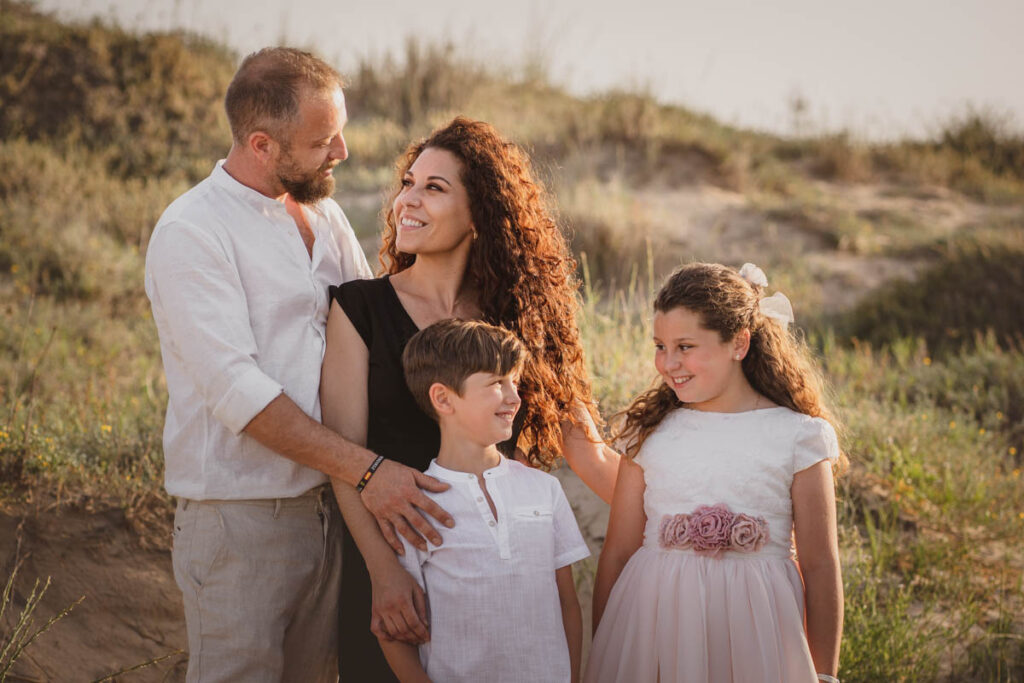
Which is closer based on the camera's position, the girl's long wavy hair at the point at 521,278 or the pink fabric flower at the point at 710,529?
the pink fabric flower at the point at 710,529

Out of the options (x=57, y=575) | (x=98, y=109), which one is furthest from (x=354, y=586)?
(x=98, y=109)

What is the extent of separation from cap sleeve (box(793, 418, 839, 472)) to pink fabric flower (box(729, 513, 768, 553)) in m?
0.22

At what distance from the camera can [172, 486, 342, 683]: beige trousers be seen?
2.77 metres

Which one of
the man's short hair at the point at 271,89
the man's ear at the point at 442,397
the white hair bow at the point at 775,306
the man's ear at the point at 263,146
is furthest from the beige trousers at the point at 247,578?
the white hair bow at the point at 775,306

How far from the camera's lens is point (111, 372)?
6539 mm

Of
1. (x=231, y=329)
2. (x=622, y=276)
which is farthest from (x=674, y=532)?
(x=622, y=276)

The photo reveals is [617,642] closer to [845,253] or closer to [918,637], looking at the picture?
[918,637]

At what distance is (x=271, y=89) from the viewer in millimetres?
2973

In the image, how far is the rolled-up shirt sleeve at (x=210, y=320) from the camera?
2.66 m

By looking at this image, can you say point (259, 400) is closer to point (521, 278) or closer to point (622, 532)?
point (521, 278)

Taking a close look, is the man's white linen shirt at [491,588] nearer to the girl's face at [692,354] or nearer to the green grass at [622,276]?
the girl's face at [692,354]

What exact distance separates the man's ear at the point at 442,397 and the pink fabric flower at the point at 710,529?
873mm

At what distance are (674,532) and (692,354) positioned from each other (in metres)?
0.59

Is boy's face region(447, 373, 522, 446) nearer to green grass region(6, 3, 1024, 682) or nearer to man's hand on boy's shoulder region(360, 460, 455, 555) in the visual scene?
man's hand on boy's shoulder region(360, 460, 455, 555)
